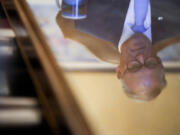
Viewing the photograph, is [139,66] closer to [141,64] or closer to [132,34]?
[141,64]

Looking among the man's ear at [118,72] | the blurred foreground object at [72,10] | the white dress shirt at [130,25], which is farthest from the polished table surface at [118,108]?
the blurred foreground object at [72,10]

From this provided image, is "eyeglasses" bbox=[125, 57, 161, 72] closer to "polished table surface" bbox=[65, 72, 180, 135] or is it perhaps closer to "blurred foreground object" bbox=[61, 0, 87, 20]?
"polished table surface" bbox=[65, 72, 180, 135]

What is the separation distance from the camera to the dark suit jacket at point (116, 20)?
2.66 feet

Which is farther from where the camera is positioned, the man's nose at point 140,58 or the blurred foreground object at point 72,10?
the blurred foreground object at point 72,10

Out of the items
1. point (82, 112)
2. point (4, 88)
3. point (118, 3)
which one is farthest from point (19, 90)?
point (118, 3)

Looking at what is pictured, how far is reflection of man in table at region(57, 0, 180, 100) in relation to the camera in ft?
2.14

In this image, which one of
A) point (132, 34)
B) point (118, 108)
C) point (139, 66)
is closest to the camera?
point (118, 108)

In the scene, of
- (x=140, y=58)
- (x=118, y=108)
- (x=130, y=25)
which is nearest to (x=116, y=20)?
(x=130, y=25)

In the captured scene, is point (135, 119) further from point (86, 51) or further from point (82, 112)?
point (86, 51)

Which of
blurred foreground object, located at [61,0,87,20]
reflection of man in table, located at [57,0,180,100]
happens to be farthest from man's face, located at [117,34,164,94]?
blurred foreground object, located at [61,0,87,20]

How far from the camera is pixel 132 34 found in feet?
2.62

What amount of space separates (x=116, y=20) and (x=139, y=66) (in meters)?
0.25

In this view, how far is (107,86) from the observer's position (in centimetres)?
63

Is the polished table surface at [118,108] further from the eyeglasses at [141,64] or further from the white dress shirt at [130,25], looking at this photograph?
the white dress shirt at [130,25]
